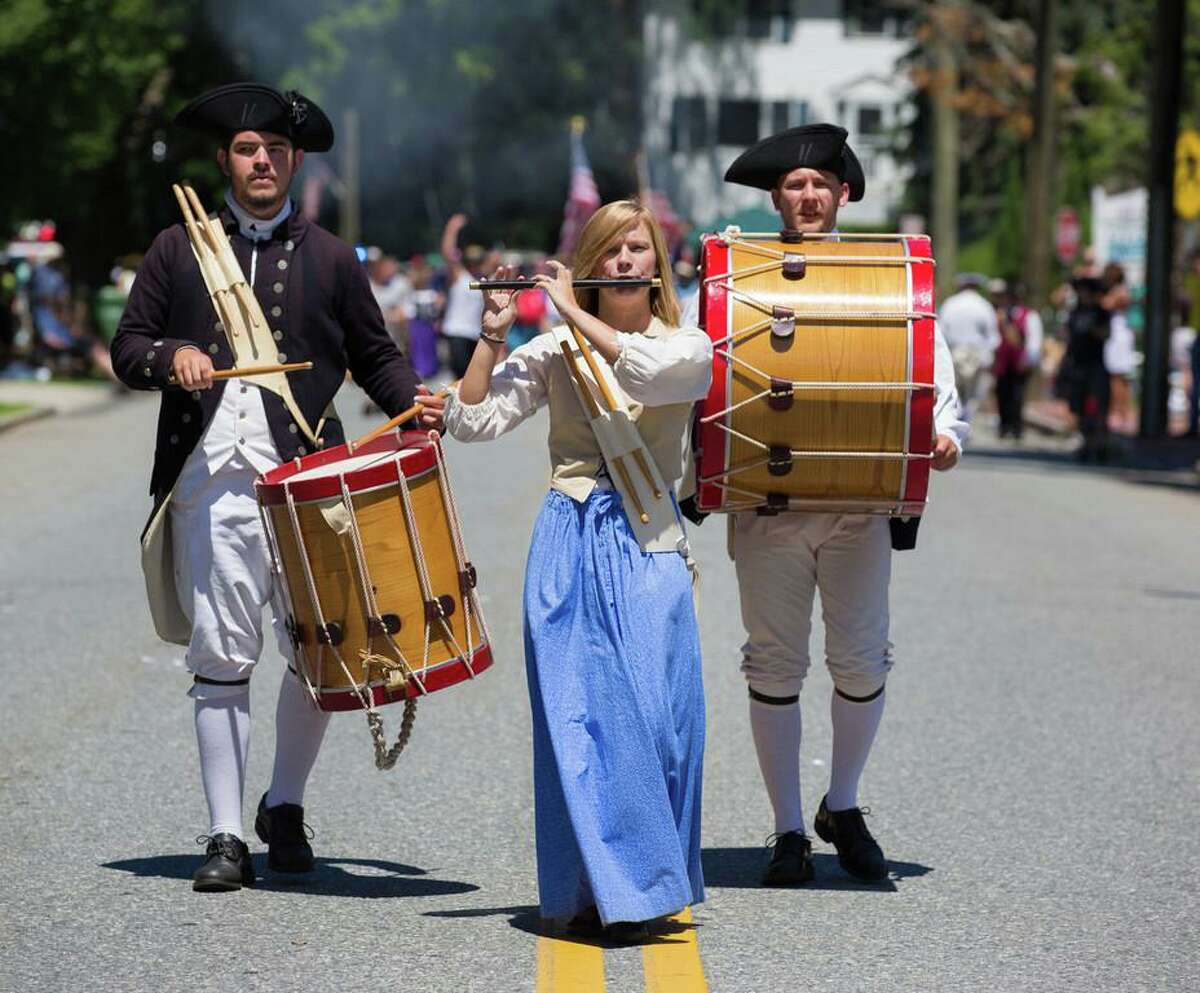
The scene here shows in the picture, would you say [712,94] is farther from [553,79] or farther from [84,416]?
[84,416]

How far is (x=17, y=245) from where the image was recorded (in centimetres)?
4625

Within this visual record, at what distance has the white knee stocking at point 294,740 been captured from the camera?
620 cm

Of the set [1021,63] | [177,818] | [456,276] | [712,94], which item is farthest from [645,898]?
[712,94]

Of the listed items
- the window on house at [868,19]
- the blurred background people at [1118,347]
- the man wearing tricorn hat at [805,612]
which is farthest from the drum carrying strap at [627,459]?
the window on house at [868,19]

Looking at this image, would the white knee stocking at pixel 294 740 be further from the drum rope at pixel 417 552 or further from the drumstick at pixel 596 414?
the drumstick at pixel 596 414

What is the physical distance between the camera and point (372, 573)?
569cm

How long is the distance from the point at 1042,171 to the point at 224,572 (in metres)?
25.6

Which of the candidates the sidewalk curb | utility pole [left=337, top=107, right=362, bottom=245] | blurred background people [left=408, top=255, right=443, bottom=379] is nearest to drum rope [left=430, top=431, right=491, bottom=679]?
the sidewalk curb

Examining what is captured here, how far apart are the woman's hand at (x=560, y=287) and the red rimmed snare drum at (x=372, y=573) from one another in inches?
19.6

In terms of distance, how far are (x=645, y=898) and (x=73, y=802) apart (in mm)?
2378

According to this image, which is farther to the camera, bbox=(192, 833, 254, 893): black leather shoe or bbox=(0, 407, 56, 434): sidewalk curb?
bbox=(0, 407, 56, 434): sidewalk curb

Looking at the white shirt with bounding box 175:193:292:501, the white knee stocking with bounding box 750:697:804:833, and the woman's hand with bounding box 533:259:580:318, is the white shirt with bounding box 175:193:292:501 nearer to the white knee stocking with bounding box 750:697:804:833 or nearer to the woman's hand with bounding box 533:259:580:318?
the woman's hand with bounding box 533:259:580:318

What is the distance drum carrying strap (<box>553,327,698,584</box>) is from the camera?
5.66m

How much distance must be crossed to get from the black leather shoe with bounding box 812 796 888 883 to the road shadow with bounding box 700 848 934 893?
31mm
